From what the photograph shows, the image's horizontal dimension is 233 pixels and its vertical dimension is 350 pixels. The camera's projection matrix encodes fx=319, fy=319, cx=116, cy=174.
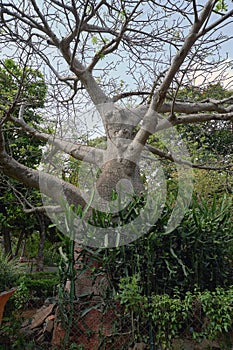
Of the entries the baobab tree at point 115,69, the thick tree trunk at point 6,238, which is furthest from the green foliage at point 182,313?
the thick tree trunk at point 6,238

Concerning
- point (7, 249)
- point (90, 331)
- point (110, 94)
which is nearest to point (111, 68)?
point (110, 94)

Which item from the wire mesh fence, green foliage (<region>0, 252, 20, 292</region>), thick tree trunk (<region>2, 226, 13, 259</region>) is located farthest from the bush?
thick tree trunk (<region>2, 226, 13, 259</region>)

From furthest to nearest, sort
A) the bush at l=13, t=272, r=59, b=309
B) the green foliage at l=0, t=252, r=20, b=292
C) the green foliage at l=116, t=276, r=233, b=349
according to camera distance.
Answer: the green foliage at l=0, t=252, r=20, b=292, the bush at l=13, t=272, r=59, b=309, the green foliage at l=116, t=276, r=233, b=349

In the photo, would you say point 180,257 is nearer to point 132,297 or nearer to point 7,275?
point 132,297

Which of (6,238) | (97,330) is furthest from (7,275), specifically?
(6,238)

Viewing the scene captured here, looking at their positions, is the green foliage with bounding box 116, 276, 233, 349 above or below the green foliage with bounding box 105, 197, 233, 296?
below

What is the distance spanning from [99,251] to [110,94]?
107 inches

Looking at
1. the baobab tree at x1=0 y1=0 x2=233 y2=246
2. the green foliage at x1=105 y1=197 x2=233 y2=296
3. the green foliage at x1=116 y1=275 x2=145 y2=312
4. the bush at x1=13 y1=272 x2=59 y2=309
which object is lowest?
the bush at x1=13 y1=272 x2=59 y2=309

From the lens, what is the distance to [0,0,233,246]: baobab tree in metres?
3.06

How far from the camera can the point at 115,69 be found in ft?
13.6

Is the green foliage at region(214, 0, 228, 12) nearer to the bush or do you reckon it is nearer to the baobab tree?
the baobab tree

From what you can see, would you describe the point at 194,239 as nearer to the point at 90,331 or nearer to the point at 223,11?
the point at 90,331

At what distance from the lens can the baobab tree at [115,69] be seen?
3.06m

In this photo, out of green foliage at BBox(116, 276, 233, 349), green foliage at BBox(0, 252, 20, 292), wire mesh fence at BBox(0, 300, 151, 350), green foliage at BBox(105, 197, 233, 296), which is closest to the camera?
green foliage at BBox(116, 276, 233, 349)
